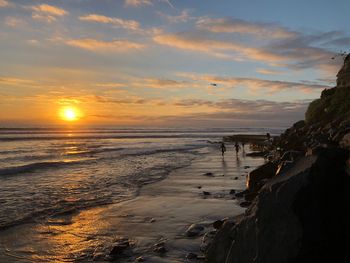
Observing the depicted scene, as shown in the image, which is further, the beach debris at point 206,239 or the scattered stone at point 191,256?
the beach debris at point 206,239

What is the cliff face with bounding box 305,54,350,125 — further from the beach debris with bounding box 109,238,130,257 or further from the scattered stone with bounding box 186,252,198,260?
the beach debris with bounding box 109,238,130,257

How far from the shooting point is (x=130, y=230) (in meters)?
13.2

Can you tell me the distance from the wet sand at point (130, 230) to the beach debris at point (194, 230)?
0.15 metres

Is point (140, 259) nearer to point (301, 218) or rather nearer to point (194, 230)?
point (194, 230)

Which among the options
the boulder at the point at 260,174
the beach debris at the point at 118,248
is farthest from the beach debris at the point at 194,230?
the boulder at the point at 260,174

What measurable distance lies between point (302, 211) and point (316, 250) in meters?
0.67

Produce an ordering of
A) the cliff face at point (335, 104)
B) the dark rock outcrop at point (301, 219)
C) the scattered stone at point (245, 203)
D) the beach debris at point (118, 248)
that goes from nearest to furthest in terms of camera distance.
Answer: the dark rock outcrop at point (301, 219) < the beach debris at point (118, 248) < the scattered stone at point (245, 203) < the cliff face at point (335, 104)

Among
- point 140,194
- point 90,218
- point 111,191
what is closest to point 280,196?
point 90,218

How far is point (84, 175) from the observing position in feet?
92.3

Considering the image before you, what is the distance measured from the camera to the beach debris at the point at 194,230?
40.0 ft

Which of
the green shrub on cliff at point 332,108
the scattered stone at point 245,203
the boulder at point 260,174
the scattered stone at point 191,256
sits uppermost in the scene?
the green shrub on cliff at point 332,108

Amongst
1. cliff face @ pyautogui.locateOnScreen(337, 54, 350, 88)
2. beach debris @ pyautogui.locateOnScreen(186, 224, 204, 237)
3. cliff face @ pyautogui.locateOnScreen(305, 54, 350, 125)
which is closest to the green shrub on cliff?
cliff face @ pyautogui.locateOnScreen(305, 54, 350, 125)

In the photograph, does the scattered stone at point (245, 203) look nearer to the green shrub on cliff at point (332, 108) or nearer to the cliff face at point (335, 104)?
the cliff face at point (335, 104)

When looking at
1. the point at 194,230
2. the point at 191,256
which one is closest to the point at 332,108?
the point at 194,230
